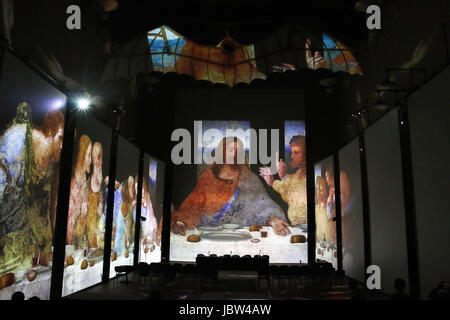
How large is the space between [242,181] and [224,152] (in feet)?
5.39

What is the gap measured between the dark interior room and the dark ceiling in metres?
0.05

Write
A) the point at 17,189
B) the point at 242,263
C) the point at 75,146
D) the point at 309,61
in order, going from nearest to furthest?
the point at 17,189 → the point at 75,146 → the point at 242,263 → the point at 309,61

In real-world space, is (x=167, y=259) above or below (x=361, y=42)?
below

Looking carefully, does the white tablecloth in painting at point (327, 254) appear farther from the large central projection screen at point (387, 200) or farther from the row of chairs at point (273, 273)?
the large central projection screen at point (387, 200)

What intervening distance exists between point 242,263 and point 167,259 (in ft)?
17.5

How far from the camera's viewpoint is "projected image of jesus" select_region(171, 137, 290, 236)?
1670 centimetres

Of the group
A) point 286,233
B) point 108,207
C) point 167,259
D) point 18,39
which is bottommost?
point 167,259

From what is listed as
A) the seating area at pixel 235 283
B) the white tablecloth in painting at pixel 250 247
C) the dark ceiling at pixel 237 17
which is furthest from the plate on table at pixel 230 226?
the dark ceiling at pixel 237 17

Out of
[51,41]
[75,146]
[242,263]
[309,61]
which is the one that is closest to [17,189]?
[75,146]

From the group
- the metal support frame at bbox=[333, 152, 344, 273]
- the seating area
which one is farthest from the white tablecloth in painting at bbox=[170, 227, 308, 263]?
the seating area

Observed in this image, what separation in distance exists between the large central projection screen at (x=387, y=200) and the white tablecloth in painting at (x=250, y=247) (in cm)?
586

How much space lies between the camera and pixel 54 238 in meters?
8.25

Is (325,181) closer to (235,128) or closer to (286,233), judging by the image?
(286,233)

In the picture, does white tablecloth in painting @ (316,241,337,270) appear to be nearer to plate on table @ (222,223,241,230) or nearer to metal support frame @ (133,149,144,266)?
plate on table @ (222,223,241,230)
